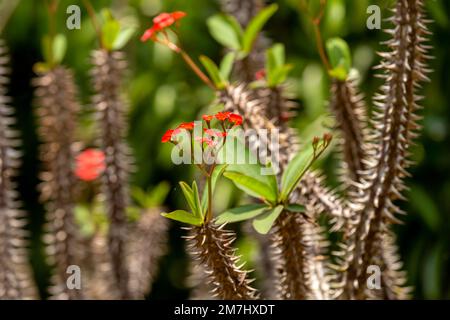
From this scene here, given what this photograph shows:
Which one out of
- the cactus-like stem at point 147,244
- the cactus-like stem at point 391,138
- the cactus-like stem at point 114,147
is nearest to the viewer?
the cactus-like stem at point 391,138

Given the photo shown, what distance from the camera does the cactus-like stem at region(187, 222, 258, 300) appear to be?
1.01m

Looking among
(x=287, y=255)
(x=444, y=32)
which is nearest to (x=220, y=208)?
(x=444, y=32)

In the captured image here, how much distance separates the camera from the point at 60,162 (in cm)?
161

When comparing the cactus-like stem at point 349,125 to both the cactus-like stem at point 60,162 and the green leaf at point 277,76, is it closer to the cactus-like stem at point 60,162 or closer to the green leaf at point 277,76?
the green leaf at point 277,76

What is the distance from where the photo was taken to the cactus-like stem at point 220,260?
101 cm

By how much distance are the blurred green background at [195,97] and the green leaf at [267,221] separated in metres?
1.12

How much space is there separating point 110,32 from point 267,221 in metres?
0.58

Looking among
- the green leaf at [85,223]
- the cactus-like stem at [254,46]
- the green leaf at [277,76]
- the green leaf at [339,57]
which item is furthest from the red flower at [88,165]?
the green leaf at [339,57]

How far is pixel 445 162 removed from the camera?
228 cm

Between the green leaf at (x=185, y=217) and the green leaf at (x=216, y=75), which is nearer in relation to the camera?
the green leaf at (x=185, y=217)

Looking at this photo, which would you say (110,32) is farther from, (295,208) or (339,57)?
(295,208)

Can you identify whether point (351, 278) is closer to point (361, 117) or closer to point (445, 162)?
point (361, 117)

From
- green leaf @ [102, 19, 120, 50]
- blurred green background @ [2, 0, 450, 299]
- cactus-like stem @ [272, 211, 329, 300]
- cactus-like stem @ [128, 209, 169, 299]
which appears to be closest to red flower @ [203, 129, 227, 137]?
cactus-like stem @ [272, 211, 329, 300]

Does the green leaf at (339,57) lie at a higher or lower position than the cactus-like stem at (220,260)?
higher
